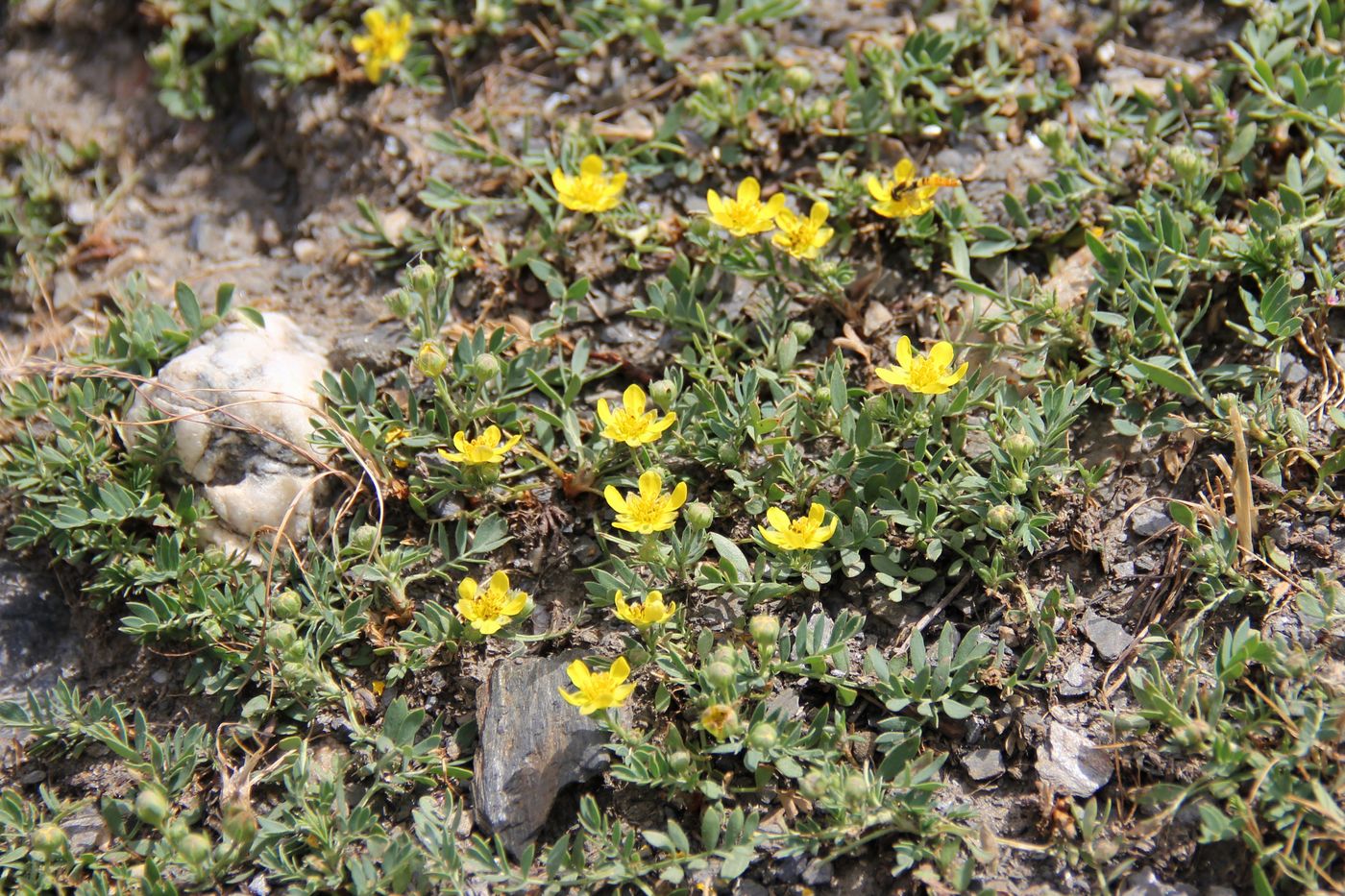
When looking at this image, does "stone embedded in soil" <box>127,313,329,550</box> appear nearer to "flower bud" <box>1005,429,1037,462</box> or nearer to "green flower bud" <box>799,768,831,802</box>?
"green flower bud" <box>799,768,831,802</box>

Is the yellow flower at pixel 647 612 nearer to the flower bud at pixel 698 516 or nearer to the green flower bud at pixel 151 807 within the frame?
the flower bud at pixel 698 516

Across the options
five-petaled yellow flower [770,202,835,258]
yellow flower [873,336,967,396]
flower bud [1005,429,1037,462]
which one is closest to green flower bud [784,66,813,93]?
five-petaled yellow flower [770,202,835,258]

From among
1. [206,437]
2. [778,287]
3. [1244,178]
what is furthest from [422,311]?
[1244,178]

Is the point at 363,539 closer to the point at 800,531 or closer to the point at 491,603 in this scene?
the point at 491,603

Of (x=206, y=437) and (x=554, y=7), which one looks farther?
(x=554, y=7)

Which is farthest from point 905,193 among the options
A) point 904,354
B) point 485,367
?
point 485,367

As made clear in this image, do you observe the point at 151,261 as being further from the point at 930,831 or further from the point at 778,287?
the point at 930,831

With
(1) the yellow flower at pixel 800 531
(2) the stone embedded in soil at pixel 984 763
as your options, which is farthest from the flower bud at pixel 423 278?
(2) the stone embedded in soil at pixel 984 763
